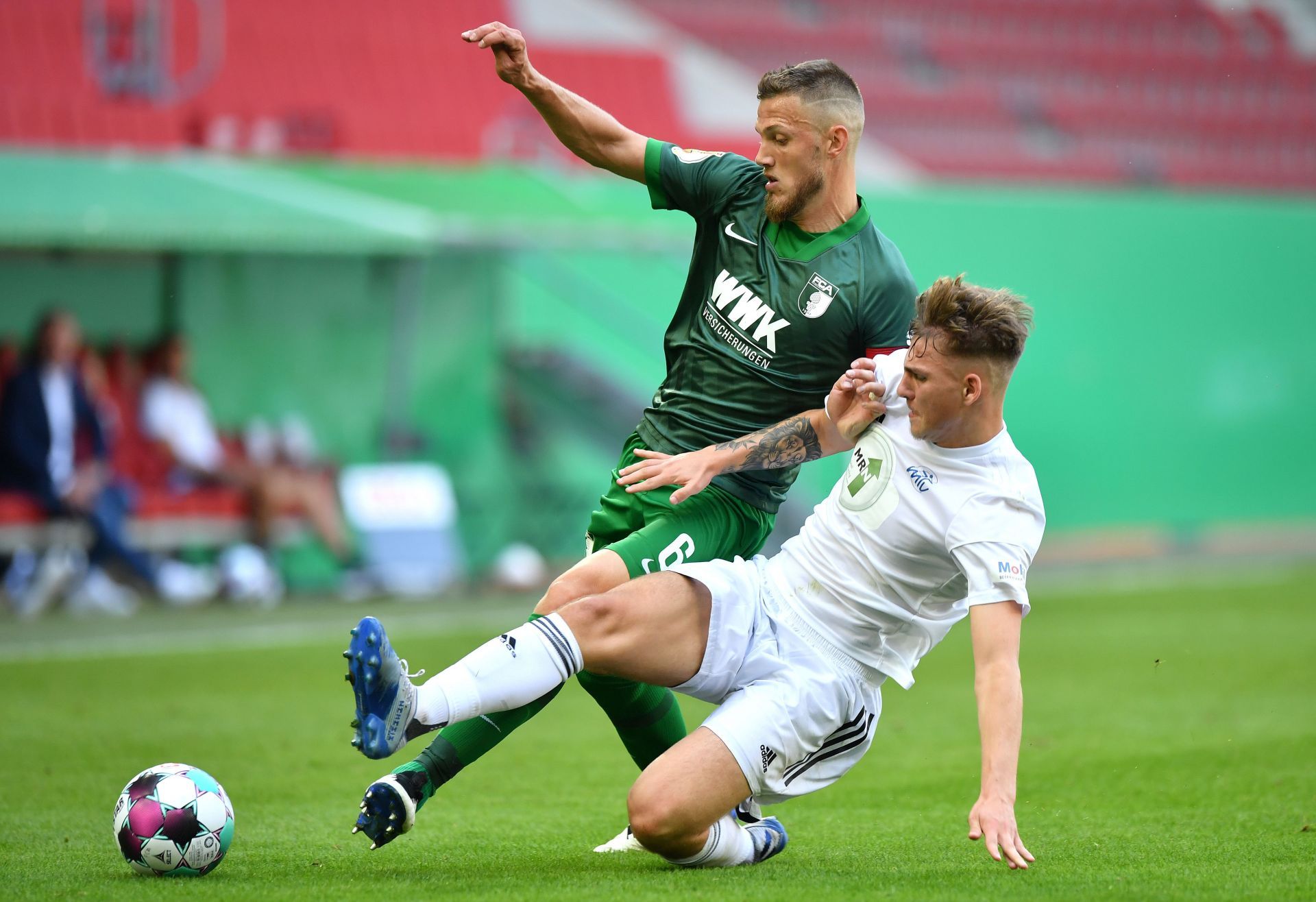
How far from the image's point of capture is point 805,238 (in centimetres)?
515

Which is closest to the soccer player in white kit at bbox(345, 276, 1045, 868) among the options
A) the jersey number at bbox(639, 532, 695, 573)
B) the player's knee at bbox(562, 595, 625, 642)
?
the player's knee at bbox(562, 595, 625, 642)

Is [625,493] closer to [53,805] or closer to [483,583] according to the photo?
[53,805]

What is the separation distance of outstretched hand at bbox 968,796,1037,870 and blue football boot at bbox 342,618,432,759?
4.71 ft

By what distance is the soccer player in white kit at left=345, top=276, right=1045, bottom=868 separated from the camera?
434cm

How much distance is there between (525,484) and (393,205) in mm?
3049

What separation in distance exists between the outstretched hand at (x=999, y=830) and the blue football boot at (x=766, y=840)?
104 centimetres

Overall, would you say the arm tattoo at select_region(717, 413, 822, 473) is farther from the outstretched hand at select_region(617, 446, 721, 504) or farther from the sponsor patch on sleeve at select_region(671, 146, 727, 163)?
the sponsor patch on sleeve at select_region(671, 146, 727, 163)

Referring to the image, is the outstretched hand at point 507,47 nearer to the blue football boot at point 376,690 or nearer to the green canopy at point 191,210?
the blue football boot at point 376,690

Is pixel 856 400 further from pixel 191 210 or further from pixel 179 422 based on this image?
pixel 191 210

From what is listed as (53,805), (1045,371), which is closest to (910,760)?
(53,805)

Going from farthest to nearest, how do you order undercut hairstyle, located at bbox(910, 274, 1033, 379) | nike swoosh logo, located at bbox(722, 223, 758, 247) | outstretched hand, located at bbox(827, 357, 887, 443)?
nike swoosh logo, located at bbox(722, 223, 758, 247) < outstretched hand, located at bbox(827, 357, 887, 443) < undercut hairstyle, located at bbox(910, 274, 1033, 379)

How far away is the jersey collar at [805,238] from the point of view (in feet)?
16.8

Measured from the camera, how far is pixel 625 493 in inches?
205

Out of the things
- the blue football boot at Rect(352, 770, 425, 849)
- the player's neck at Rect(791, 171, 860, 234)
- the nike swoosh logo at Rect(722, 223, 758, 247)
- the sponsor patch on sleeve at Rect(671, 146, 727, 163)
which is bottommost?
the blue football boot at Rect(352, 770, 425, 849)
